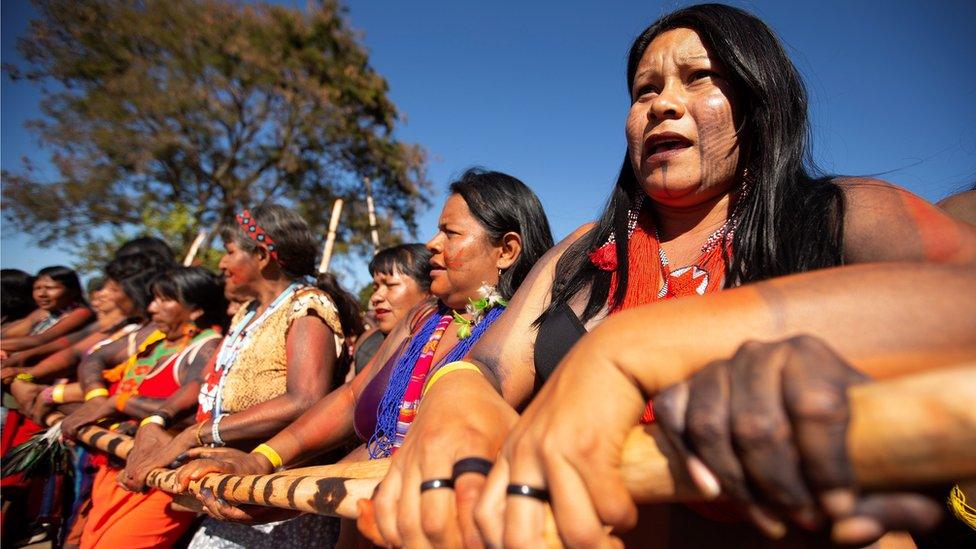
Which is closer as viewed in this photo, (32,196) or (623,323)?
(623,323)

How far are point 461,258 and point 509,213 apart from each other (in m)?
0.33

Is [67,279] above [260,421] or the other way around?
above

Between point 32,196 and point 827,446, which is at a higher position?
point 32,196

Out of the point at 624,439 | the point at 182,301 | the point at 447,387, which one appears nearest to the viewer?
the point at 624,439

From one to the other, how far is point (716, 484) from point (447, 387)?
1.98 feet

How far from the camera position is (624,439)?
750 millimetres

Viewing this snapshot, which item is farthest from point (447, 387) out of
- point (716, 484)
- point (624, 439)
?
point (716, 484)

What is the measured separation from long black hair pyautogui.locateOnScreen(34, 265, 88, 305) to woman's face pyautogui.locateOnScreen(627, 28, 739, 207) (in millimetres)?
8068

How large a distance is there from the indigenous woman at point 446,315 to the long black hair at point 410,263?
1065mm

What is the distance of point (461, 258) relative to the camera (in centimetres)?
257

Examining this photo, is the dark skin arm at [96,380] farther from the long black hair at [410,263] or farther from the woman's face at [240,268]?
the long black hair at [410,263]

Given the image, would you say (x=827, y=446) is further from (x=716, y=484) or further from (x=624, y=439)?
(x=624, y=439)

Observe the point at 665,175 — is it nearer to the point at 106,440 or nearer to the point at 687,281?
the point at 687,281

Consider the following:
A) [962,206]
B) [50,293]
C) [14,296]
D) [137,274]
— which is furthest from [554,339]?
[14,296]
